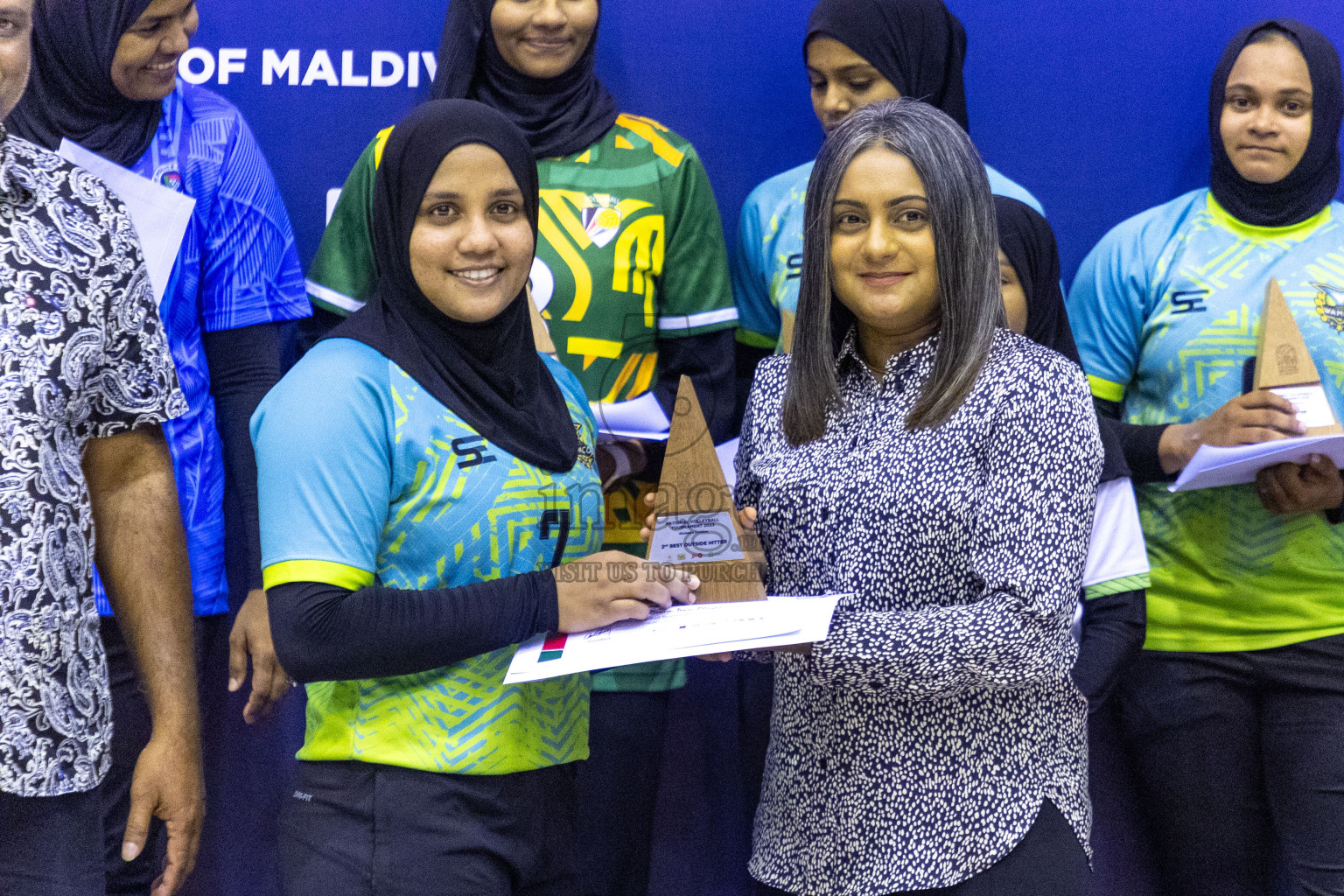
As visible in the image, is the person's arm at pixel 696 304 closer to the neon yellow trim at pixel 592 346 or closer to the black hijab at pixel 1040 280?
the neon yellow trim at pixel 592 346

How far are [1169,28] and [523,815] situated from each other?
2.57m

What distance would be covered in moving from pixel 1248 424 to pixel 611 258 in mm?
1293

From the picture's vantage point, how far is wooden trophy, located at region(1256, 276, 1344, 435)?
259 centimetres

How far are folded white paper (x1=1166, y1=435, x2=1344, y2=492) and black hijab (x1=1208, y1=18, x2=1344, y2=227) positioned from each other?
24.2 inches

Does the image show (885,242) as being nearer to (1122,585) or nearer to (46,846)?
(1122,585)

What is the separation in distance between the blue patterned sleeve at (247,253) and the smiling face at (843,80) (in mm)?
Result: 1182

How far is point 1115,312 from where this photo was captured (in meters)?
3.01

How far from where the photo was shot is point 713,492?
6.02 ft

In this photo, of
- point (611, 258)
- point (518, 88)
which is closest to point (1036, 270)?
point (611, 258)

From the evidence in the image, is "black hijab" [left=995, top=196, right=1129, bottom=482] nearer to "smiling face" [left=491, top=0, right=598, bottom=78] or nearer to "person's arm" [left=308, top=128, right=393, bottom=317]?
"smiling face" [left=491, top=0, right=598, bottom=78]

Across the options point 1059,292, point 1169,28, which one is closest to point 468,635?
point 1059,292

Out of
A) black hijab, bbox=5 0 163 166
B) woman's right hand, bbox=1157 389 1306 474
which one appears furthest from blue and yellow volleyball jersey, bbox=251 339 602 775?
woman's right hand, bbox=1157 389 1306 474

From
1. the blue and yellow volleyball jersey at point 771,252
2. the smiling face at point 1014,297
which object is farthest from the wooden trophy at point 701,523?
the blue and yellow volleyball jersey at point 771,252

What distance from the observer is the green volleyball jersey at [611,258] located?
2.73m
